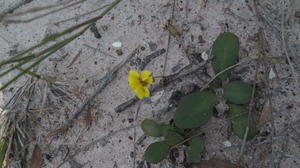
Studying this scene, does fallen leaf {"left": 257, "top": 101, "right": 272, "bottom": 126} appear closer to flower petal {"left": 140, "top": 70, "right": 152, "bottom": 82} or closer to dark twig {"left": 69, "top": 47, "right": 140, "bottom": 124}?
flower petal {"left": 140, "top": 70, "right": 152, "bottom": 82}

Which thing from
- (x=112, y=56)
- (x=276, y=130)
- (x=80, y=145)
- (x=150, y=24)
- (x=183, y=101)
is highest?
(x=150, y=24)

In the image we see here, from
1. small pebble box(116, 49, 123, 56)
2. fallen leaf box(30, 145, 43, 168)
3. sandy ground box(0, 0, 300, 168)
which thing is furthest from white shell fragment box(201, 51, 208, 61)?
fallen leaf box(30, 145, 43, 168)

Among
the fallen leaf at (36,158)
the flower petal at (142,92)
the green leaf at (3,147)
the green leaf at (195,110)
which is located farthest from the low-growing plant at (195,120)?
the green leaf at (3,147)

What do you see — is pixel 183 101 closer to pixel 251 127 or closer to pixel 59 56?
pixel 251 127

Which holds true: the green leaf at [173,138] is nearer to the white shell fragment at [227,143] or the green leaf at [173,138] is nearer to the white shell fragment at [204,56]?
the white shell fragment at [227,143]

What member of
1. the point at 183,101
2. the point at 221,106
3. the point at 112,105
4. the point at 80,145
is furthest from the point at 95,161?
the point at 221,106

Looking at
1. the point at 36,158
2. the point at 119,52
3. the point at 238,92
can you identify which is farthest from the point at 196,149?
the point at 36,158
